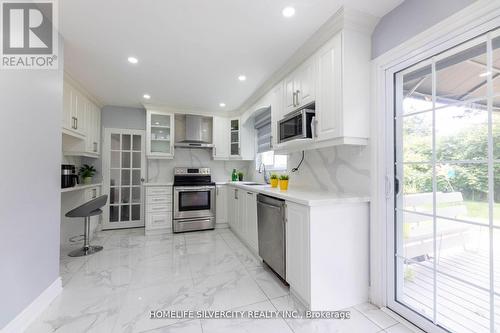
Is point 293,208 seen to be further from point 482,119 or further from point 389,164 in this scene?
point 482,119

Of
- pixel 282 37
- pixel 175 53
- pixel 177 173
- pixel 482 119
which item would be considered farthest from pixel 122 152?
pixel 482 119

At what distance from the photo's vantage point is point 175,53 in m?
2.32

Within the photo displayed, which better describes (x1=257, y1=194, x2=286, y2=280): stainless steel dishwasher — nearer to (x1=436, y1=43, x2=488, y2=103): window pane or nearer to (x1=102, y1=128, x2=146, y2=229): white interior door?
(x1=436, y1=43, x2=488, y2=103): window pane

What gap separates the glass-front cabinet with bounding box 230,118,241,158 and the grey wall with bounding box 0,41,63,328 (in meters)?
2.99

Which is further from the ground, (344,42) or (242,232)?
(344,42)

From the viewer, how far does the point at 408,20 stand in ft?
5.17

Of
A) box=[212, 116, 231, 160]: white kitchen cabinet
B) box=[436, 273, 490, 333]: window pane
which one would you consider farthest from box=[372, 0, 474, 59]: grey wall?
box=[212, 116, 231, 160]: white kitchen cabinet

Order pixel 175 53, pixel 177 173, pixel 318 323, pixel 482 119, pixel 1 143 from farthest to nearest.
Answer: pixel 177 173 → pixel 175 53 → pixel 318 323 → pixel 1 143 → pixel 482 119

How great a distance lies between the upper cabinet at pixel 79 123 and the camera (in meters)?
2.91

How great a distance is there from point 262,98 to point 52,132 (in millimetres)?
2623

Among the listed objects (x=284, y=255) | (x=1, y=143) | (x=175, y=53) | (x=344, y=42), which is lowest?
(x=284, y=255)

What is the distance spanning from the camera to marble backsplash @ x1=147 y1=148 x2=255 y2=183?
14.7ft

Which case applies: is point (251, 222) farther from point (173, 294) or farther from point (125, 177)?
point (125, 177)

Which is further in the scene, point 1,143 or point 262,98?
point 262,98
